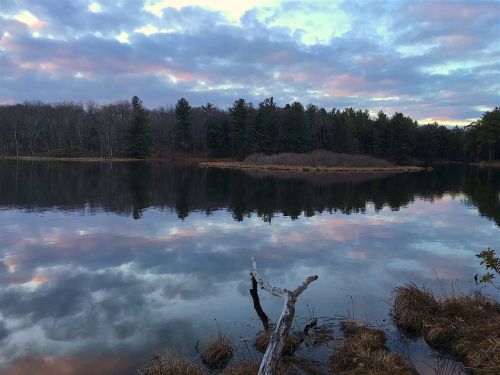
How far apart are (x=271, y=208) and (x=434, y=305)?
→ 72.0 ft

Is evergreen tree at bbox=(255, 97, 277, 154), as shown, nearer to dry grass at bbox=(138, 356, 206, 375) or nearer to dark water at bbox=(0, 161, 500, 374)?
dark water at bbox=(0, 161, 500, 374)

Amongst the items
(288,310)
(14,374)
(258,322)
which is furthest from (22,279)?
(288,310)

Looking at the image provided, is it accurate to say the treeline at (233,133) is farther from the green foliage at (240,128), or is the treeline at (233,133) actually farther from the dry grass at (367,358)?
the dry grass at (367,358)

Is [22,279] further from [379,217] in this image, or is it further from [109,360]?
[379,217]

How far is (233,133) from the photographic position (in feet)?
350

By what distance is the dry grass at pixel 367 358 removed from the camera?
7981mm

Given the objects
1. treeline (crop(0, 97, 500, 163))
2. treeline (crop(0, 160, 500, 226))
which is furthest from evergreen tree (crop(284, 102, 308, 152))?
treeline (crop(0, 160, 500, 226))

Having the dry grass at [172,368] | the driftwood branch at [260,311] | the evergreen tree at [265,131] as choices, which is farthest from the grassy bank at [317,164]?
the dry grass at [172,368]

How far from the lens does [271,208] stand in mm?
33000

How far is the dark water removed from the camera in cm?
991

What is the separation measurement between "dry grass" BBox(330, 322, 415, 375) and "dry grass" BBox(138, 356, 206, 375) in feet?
8.95

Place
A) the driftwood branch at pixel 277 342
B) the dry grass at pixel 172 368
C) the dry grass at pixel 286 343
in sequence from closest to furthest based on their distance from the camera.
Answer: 1. the driftwood branch at pixel 277 342
2. the dry grass at pixel 172 368
3. the dry grass at pixel 286 343

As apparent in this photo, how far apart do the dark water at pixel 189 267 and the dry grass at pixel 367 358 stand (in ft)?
1.75

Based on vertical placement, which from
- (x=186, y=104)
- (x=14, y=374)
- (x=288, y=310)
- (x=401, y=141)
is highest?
(x=186, y=104)
